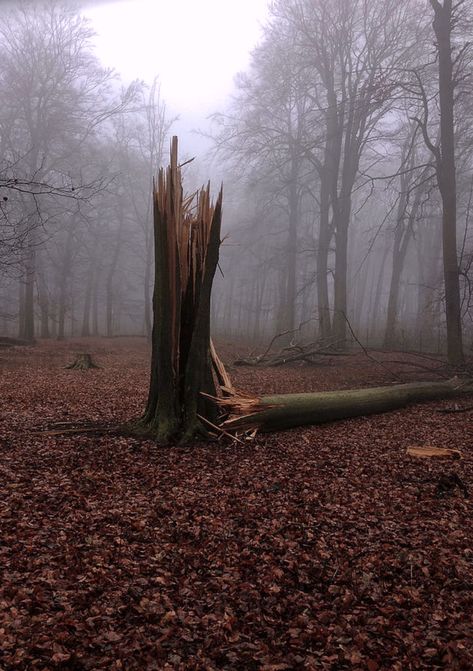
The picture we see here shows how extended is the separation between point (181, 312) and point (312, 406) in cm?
207

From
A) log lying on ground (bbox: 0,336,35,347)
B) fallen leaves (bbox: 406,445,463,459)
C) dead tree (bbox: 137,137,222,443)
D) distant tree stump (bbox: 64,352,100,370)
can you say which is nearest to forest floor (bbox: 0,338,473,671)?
fallen leaves (bbox: 406,445,463,459)

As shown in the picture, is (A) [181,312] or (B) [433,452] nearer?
(B) [433,452]

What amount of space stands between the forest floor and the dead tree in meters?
0.44

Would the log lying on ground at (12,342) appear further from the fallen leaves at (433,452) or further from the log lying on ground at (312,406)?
the fallen leaves at (433,452)

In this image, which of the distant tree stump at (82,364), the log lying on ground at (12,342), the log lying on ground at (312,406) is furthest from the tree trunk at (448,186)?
the log lying on ground at (12,342)

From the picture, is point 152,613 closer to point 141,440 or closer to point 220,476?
point 220,476

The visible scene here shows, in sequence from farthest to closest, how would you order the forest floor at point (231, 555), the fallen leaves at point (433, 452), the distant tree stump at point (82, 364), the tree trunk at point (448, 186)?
the distant tree stump at point (82, 364), the tree trunk at point (448, 186), the fallen leaves at point (433, 452), the forest floor at point (231, 555)

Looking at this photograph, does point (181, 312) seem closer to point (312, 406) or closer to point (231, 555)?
point (312, 406)

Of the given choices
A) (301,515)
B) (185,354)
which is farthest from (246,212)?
(301,515)

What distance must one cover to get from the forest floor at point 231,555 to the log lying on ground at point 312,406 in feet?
1.07

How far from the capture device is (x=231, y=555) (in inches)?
110

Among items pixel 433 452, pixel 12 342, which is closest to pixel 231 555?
pixel 433 452

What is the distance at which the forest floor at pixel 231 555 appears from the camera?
6.63 feet

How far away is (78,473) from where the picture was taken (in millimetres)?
3816
